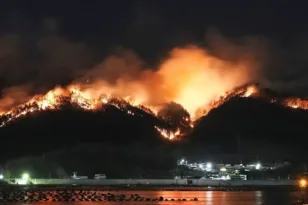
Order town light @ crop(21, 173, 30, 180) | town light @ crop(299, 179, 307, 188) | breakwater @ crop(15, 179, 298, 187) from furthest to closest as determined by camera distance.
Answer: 1. town light @ crop(21, 173, 30, 180)
2. breakwater @ crop(15, 179, 298, 187)
3. town light @ crop(299, 179, 307, 188)

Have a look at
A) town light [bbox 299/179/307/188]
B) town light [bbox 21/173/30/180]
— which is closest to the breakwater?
town light [bbox 299/179/307/188]

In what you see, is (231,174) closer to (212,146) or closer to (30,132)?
(212,146)

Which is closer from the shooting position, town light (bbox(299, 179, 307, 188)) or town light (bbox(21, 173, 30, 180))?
town light (bbox(299, 179, 307, 188))

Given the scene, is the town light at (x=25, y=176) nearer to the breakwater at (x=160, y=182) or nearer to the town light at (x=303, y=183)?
the breakwater at (x=160, y=182)

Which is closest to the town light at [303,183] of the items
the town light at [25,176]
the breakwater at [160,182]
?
the breakwater at [160,182]

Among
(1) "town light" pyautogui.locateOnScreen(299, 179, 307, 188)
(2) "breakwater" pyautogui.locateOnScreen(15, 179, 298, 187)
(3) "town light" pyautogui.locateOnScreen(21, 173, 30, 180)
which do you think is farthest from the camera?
(3) "town light" pyautogui.locateOnScreen(21, 173, 30, 180)

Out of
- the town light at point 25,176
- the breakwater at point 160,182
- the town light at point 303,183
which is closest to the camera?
the town light at point 303,183

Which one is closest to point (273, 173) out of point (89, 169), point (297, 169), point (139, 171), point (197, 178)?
point (297, 169)

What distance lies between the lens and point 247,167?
17338cm

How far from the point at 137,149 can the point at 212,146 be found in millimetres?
20594

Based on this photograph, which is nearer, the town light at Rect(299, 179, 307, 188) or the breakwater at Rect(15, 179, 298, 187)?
the town light at Rect(299, 179, 307, 188)

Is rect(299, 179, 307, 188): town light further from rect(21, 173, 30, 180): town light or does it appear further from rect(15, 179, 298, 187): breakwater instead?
rect(21, 173, 30, 180): town light

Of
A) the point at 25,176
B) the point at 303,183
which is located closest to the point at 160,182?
the point at 25,176

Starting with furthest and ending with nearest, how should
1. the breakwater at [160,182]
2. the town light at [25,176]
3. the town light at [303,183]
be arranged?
the town light at [25,176]
the breakwater at [160,182]
the town light at [303,183]
